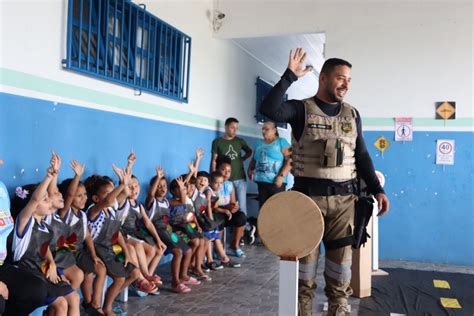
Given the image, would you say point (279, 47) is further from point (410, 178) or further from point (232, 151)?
point (410, 178)

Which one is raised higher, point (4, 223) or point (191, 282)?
point (4, 223)

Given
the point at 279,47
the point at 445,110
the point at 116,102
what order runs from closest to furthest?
1. the point at 116,102
2. the point at 445,110
3. the point at 279,47

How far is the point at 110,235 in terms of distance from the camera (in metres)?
3.49

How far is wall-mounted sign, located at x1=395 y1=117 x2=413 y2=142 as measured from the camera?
5.80 m

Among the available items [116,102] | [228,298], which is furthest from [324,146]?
[116,102]

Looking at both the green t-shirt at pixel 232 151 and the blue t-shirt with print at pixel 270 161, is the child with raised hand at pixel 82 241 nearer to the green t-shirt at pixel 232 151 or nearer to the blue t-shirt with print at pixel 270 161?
the green t-shirt at pixel 232 151

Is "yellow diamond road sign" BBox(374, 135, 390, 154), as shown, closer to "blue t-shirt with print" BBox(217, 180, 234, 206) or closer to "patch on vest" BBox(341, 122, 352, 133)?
"blue t-shirt with print" BBox(217, 180, 234, 206)

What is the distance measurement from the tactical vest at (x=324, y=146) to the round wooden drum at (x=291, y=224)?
0.48 m

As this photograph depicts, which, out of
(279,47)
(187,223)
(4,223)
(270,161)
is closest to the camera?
(4,223)

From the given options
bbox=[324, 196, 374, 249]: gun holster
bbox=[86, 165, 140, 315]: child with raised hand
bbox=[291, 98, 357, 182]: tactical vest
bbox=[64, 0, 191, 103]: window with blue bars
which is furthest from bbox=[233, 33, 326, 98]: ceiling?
bbox=[324, 196, 374, 249]: gun holster

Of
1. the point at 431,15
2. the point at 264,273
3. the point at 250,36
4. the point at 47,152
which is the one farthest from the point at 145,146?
the point at 431,15

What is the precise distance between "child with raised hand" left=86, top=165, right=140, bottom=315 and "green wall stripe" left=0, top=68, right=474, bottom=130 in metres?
0.67

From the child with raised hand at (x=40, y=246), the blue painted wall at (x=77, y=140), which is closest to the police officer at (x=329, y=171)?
the child with raised hand at (x=40, y=246)

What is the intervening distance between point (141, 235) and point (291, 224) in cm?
199
